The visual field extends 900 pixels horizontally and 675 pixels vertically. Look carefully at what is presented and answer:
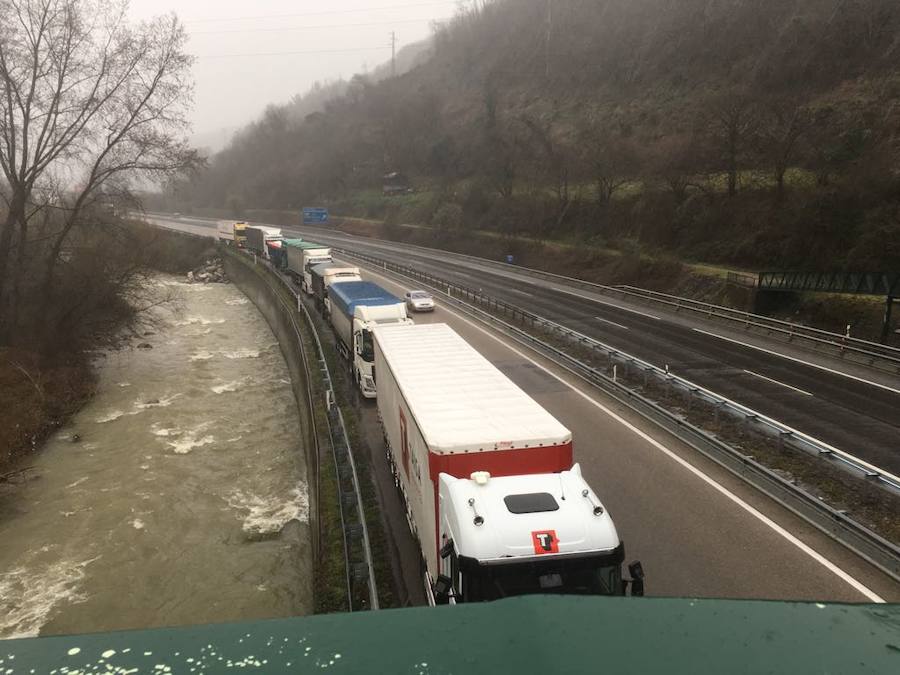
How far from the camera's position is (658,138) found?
59.8 metres

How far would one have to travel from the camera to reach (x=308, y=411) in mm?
21109

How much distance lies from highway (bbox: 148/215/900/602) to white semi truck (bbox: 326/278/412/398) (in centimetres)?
287

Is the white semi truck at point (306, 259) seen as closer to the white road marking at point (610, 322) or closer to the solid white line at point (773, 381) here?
the white road marking at point (610, 322)

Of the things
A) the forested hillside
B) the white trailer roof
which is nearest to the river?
the white trailer roof

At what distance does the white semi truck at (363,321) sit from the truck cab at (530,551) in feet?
41.4

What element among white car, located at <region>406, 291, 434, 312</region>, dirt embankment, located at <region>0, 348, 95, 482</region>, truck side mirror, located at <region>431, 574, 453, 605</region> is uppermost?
truck side mirror, located at <region>431, 574, 453, 605</region>

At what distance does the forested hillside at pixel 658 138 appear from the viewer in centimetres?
3616

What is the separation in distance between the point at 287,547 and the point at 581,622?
45.9ft

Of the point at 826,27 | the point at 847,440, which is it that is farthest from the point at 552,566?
the point at 826,27

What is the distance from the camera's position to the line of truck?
7.12m

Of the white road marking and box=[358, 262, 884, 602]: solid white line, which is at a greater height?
the white road marking

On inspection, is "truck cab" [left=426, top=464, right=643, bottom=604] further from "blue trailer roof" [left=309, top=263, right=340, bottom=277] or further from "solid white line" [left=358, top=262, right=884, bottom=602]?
"blue trailer roof" [left=309, top=263, right=340, bottom=277]

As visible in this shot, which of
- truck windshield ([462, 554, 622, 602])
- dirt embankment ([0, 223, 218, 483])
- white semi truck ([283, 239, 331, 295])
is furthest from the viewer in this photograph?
white semi truck ([283, 239, 331, 295])

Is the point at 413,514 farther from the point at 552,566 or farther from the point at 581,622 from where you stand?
the point at 581,622
